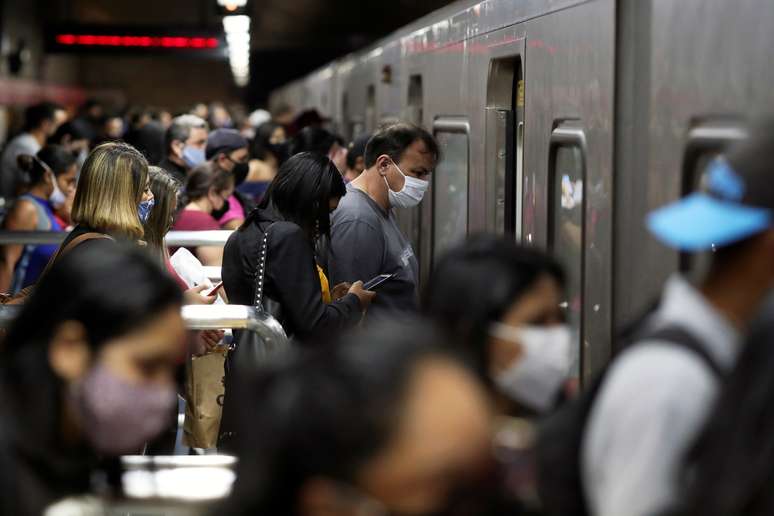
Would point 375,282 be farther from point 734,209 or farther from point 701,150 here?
point 734,209

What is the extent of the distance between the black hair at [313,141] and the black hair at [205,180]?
0.65 m

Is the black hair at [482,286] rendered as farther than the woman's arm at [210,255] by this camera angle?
No

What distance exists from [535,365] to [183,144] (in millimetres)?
6909

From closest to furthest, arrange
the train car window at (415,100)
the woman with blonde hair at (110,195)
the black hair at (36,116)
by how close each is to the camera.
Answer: the woman with blonde hair at (110,195)
the train car window at (415,100)
the black hair at (36,116)

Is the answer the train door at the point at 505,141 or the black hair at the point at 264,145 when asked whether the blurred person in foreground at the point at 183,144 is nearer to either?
the black hair at the point at 264,145

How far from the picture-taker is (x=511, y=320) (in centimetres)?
227

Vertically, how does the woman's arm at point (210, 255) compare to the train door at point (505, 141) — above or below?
below

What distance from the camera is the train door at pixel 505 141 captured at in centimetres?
552

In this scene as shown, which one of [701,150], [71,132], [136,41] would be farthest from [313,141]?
[136,41]

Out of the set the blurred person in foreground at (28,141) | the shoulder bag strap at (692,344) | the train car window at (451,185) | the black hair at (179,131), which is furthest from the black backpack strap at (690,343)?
the blurred person in foreground at (28,141)

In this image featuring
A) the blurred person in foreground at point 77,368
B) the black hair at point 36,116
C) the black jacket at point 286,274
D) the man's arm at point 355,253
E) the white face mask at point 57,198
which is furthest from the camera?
the black hair at point 36,116

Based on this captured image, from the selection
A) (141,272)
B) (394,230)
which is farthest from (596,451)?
(394,230)

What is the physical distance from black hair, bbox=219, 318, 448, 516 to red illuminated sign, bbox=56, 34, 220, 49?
24.4 meters

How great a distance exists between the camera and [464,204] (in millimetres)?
6707
